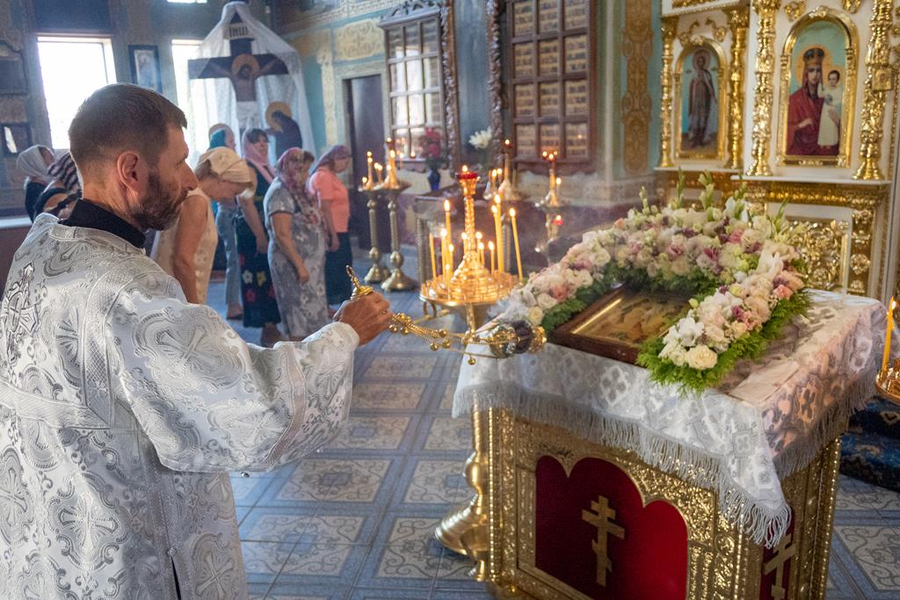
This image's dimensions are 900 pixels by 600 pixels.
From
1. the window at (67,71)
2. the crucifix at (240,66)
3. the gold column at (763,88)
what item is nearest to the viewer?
the gold column at (763,88)

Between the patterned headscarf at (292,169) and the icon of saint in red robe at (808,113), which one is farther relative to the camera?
the icon of saint in red robe at (808,113)

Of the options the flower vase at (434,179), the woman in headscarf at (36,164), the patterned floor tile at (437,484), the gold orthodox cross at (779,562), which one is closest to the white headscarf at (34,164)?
the woman in headscarf at (36,164)

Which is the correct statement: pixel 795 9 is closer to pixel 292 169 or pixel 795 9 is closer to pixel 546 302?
pixel 292 169

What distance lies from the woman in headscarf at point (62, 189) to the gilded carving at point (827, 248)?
4669mm

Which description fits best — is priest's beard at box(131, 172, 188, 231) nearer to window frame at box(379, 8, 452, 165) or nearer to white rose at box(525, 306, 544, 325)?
white rose at box(525, 306, 544, 325)

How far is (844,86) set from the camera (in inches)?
201

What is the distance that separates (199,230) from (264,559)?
1.47 metres

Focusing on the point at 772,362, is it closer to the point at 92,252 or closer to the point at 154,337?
the point at 154,337

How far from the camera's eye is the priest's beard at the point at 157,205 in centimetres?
147

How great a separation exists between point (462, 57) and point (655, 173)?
102 inches

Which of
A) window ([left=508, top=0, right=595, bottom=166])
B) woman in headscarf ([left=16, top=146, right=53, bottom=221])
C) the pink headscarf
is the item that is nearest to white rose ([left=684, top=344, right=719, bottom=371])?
the pink headscarf

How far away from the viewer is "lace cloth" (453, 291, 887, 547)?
1.84 m

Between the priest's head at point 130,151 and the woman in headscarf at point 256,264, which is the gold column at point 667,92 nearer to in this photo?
the woman in headscarf at point 256,264

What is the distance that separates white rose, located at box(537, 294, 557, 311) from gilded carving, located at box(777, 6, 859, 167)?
384cm
